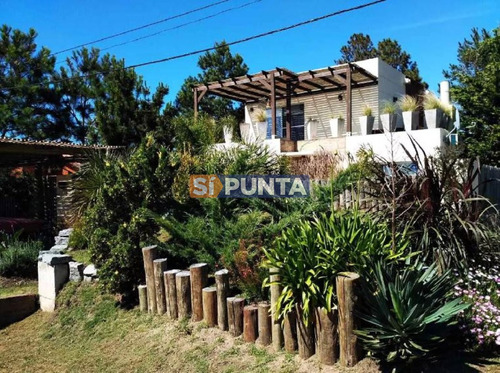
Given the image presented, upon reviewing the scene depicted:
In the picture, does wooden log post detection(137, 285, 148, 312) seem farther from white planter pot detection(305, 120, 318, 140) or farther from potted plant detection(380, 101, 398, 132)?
white planter pot detection(305, 120, 318, 140)

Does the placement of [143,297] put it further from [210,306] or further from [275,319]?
[275,319]

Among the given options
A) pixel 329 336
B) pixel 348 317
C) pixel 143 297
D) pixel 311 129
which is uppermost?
pixel 311 129

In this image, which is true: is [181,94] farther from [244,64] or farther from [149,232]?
[149,232]

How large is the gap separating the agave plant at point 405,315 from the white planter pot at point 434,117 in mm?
7347

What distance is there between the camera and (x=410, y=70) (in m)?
25.8

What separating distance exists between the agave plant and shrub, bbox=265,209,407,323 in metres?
0.26

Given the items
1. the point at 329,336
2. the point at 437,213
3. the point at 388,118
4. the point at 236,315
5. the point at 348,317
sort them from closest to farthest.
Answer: the point at 348,317 → the point at 329,336 → the point at 236,315 → the point at 437,213 → the point at 388,118

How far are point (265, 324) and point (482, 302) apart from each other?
2186 millimetres

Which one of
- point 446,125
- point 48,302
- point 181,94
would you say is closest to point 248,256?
point 48,302

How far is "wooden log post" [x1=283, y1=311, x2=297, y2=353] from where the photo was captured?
3.93m

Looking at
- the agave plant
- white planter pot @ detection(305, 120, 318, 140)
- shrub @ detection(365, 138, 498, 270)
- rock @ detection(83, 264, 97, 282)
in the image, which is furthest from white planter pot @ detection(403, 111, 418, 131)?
rock @ detection(83, 264, 97, 282)

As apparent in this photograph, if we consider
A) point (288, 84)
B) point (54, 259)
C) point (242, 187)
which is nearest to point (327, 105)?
point (288, 84)

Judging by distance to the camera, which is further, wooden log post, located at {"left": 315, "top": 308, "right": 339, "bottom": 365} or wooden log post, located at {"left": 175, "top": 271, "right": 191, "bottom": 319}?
wooden log post, located at {"left": 175, "top": 271, "right": 191, "bottom": 319}

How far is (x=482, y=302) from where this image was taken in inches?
157
